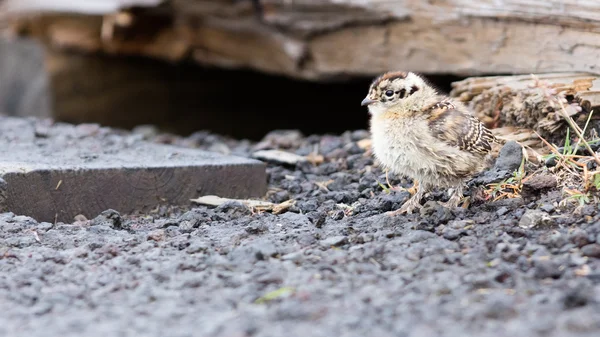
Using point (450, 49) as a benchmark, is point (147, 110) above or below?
below

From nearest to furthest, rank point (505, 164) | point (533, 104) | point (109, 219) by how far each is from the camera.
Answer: point (109, 219) → point (505, 164) → point (533, 104)

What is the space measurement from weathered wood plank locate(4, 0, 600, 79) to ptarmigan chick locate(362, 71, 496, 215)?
1426 millimetres

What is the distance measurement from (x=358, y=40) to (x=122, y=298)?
510cm

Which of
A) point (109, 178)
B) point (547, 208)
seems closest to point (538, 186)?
point (547, 208)

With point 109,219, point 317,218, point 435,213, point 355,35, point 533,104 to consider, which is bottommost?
point 109,219

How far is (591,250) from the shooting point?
154 inches

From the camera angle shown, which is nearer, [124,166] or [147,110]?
[124,166]

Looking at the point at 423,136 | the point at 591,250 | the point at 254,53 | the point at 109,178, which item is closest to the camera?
the point at 591,250

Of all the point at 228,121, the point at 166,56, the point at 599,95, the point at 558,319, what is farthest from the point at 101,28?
the point at 558,319

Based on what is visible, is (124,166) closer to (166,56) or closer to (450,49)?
(450,49)

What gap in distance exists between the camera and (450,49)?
742cm

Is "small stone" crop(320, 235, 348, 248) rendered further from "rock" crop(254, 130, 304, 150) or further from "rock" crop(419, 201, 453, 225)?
"rock" crop(254, 130, 304, 150)

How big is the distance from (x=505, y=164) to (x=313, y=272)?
2.13m

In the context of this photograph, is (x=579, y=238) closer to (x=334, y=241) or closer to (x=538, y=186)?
(x=538, y=186)
